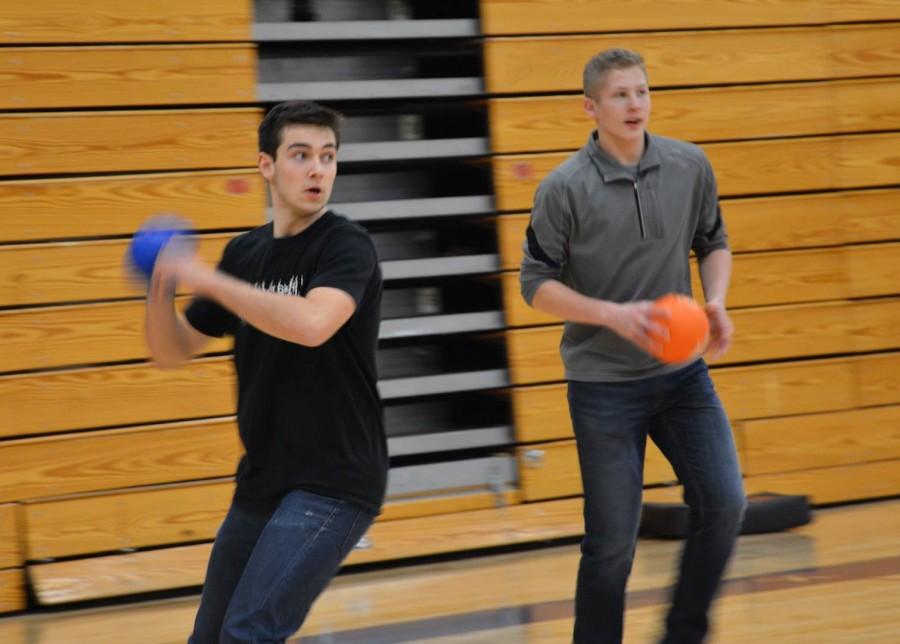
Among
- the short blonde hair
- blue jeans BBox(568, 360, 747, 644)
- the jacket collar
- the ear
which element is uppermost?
the short blonde hair

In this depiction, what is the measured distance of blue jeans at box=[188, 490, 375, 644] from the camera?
263 cm

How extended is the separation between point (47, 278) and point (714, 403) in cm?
320

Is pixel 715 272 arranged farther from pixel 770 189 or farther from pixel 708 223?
pixel 770 189

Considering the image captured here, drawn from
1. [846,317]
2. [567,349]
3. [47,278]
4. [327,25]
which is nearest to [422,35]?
[327,25]

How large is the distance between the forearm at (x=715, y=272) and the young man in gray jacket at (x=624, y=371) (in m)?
0.03

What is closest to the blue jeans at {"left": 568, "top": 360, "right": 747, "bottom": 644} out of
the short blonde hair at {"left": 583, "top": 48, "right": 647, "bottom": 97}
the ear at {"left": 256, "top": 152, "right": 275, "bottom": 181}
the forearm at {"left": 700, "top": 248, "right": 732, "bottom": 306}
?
the forearm at {"left": 700, "top": 248, "right": 732, "bottom": 306}

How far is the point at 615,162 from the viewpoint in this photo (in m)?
3.58

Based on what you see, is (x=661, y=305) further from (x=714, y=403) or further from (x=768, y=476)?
(x=768, y=476)

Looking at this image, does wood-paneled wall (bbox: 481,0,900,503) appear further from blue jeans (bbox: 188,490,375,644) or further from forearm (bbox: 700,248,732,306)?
blue jeans (bbox: 188,490,375,644)

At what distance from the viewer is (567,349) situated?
366 centimetres

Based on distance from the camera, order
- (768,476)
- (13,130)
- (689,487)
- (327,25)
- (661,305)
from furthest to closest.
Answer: (768,476)
(327,25)
(13,130)
(689,487)
(661,305)

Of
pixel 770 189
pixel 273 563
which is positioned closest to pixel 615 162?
pixel 273 563

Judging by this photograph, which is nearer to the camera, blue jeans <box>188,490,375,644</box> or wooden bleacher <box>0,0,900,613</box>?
blue jeans <box>188,490,375,644</box>

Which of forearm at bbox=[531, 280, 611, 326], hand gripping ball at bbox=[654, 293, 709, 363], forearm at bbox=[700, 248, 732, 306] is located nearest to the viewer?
hand gripping ball at bbox=[654, 293, 709, 363]
